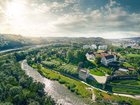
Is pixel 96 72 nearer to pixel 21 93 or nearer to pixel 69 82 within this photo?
pixel 69 82

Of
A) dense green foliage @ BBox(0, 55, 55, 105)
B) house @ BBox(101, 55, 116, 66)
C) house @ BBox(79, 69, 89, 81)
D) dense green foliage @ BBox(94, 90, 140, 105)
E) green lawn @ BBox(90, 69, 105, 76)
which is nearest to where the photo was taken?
dense green foliage @ BBox(0, 55, 55, 105)

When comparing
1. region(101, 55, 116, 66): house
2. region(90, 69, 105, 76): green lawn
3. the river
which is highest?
region(101, 55, 116, 66): house

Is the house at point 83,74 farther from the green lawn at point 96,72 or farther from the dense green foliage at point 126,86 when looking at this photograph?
the dense green foliage at point 126,86

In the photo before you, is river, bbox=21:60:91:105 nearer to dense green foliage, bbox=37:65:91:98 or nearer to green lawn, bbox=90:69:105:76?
dense green foliage, bbox=37:65:91:98

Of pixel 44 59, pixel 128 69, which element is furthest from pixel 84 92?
pixel 44 59

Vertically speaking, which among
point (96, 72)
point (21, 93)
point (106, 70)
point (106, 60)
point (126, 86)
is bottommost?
point (126, 86)

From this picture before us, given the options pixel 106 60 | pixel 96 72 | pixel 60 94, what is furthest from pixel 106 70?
pixel 60 94

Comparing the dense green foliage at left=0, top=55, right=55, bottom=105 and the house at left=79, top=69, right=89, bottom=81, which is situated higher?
the dense green foliage at left=0, top=55, right=55, bottom=105

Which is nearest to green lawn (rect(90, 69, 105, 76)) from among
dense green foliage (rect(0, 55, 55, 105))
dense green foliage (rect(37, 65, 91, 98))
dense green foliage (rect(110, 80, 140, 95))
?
dense green foliage (rect(110, 80, 140, 95))

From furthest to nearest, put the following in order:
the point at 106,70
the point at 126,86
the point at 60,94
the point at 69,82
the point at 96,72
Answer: the point at 106,70
the point at 96,72
the point at 69,82
the point at 126,86
the point at 60,94

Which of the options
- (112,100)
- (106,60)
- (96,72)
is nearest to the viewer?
(112,100)

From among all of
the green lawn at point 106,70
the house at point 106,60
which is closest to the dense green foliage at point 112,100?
the green lawn at point 106,70
